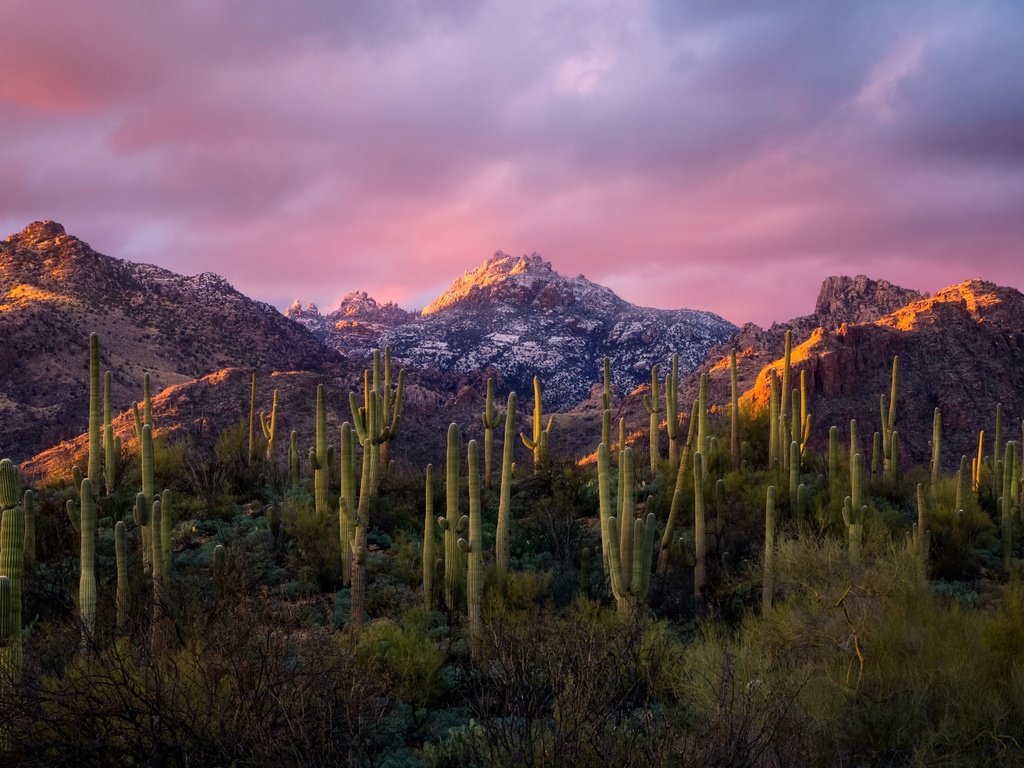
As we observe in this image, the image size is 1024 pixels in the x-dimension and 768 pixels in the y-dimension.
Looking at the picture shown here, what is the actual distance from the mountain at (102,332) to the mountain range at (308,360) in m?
0.15

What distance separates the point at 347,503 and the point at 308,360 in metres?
61.8

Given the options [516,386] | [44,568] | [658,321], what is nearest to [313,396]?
[44,568]

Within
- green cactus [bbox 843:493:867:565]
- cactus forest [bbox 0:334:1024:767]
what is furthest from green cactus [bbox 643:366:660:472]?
green cactus [bbox 843:493:867:565]

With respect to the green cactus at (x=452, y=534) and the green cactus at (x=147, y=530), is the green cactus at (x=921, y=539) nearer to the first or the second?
the green cactus at (x=452, y=534)

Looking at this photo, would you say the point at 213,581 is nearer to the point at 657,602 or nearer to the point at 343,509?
the point at 343,509

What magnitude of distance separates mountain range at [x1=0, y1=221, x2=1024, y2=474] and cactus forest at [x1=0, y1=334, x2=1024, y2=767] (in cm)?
1376

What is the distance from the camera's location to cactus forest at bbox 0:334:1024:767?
23.1 ft

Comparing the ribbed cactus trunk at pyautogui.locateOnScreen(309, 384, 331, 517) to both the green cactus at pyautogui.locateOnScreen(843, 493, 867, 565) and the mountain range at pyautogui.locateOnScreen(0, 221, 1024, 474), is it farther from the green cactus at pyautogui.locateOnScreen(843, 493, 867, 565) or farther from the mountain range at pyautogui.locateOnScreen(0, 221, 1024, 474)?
the mountain range at pyautogui.locateOnScreen(0, 221, 1024, 474)

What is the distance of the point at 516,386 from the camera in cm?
10419

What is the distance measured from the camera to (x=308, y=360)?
7312cm

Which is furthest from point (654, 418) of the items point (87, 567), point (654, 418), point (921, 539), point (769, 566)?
point (87, 567)

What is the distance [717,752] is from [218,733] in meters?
4.21

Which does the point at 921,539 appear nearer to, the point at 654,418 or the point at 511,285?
the point at 654,418

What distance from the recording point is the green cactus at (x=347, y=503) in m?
13.4
